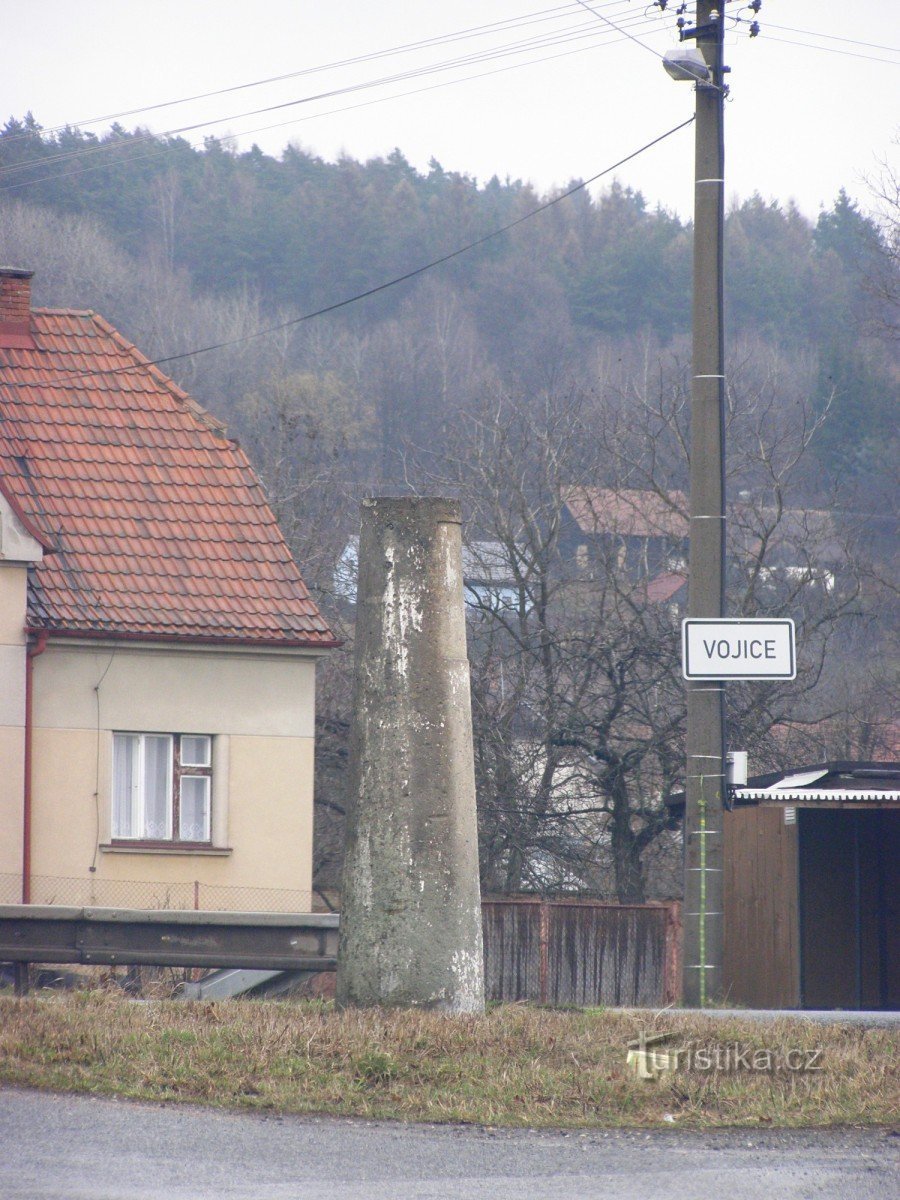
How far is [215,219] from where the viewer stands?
6944cm

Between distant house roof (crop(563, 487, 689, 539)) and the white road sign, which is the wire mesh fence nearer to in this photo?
the white road sign

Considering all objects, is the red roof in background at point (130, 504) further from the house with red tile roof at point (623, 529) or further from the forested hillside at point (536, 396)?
the house with red tile roof at point (623, 529)

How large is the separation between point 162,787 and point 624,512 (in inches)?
553

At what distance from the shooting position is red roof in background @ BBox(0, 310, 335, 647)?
64.1 feet

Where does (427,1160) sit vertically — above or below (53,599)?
below

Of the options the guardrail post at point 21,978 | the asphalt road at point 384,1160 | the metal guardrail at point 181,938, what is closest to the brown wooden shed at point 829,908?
the metal guardrail at point 181,938

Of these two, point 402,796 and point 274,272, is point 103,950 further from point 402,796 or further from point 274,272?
point 274,272

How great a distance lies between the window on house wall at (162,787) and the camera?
19.7 m

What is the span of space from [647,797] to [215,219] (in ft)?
158

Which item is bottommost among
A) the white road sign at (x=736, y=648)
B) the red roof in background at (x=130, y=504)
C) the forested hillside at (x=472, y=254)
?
the white road sign at (x=736, y=648)

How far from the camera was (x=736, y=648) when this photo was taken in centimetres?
1140

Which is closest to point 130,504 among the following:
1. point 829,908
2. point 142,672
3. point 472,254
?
point 142,672

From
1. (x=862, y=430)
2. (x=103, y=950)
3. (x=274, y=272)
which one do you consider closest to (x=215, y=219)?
(x=274, y=272)

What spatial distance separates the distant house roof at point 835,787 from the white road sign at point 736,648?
359cm
